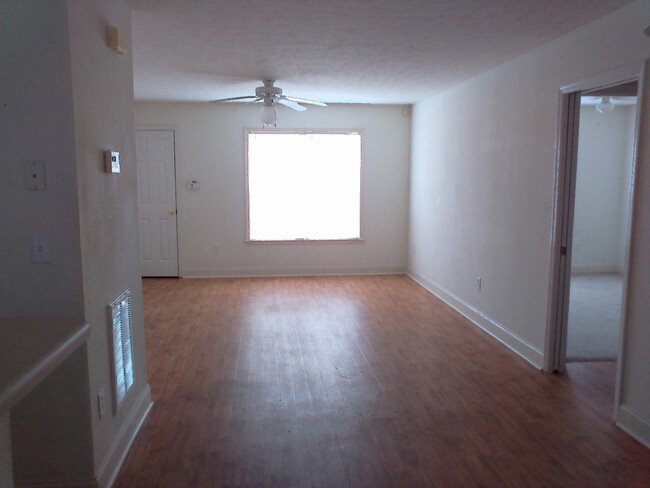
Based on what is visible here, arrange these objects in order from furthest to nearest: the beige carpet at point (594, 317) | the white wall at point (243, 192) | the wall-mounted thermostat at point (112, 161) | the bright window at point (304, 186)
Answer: the bright window at point (304, 186) < the white wall at point (243, 192) < the beige carpet at point (594, 317) < the wall-mounted thermostat at point (112, 161)

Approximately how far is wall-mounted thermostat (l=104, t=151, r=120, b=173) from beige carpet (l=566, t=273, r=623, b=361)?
11.5 feet

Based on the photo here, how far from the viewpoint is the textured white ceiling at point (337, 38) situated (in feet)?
9.34

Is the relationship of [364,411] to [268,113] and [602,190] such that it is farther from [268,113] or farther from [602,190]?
[602,190]

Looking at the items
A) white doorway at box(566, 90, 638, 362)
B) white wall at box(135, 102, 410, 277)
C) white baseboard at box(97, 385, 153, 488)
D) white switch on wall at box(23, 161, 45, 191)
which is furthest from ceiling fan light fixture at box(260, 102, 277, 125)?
white doorway at box(566, 90, 638, 362)

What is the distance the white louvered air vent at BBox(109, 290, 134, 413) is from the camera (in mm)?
2463

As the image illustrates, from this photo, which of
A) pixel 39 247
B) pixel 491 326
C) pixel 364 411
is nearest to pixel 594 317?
pixel 491 326

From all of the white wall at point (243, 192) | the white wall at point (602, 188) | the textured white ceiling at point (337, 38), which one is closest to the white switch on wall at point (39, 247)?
the textured white ceiling at point (337, 38)

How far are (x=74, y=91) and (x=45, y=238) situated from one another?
0.60 metres

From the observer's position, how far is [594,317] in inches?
200

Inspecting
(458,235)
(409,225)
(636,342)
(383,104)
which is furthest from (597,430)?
(383,104)

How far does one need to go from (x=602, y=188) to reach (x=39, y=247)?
24.5 ft

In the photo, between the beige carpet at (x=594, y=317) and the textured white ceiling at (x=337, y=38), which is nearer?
the textured white ceiling at (x=337, y=38)

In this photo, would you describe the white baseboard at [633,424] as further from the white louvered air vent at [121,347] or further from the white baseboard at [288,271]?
the white baseboard at [288,271]

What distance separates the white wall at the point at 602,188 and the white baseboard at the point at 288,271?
2.76m
